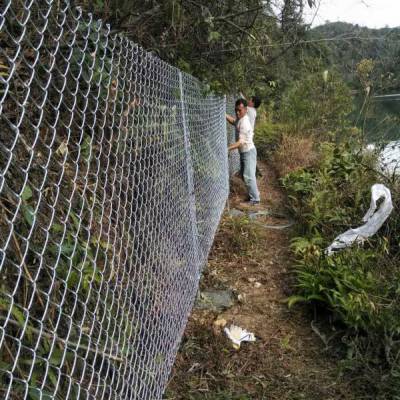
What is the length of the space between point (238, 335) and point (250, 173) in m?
→ 3.74

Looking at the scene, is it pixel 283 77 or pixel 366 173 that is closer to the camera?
pixel 366 173

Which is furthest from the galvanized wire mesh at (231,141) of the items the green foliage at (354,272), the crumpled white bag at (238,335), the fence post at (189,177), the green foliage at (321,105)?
the crumpled white bag at (238,335)

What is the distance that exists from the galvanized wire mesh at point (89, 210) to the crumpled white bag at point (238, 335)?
0.38m

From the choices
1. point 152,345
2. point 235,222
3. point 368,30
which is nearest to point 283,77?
point 368,30

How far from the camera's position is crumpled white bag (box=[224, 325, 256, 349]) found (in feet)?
9.99

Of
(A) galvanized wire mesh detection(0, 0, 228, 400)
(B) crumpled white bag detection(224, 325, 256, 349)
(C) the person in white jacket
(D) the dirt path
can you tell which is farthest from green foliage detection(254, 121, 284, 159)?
(B) crumpled white bag detection(224, 325, 256, 349)

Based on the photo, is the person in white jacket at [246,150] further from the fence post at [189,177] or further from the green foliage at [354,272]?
the fence post at [189,177]

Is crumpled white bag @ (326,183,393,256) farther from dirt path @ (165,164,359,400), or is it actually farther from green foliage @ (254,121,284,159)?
green foliage @ (254,121,284,159)

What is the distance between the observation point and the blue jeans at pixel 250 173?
6.51m

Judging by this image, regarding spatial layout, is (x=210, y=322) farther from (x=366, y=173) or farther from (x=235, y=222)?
(x=366, y=173)

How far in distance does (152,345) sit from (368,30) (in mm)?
5059

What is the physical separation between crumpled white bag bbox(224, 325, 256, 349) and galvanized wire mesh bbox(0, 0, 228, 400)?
380 millimetres

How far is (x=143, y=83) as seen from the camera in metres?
2.36

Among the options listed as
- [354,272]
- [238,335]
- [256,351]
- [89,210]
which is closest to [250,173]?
[354,272]
